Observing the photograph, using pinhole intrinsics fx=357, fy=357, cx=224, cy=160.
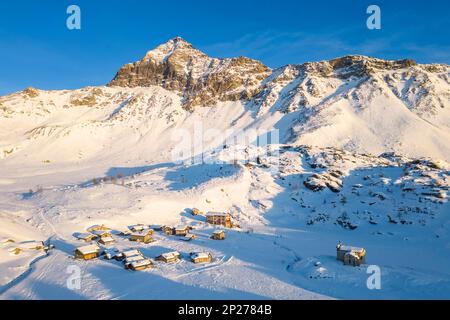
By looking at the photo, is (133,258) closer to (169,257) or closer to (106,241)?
(169,257)

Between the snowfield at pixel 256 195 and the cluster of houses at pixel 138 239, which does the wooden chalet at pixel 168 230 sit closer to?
the cluster of houses at pixel 138 239

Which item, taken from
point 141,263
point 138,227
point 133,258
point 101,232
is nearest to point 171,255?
point 141,263

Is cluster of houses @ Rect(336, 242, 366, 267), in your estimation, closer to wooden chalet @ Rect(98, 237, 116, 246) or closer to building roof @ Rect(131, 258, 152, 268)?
building roof @ Rect(131, 258, 152, 268)

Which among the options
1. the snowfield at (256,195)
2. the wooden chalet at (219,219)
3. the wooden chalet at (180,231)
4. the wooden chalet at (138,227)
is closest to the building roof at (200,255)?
the snowfield at (256,195)

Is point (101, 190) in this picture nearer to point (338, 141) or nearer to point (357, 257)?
point (357, 257)

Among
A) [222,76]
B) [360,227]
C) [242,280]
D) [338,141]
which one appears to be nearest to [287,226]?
[360,227]

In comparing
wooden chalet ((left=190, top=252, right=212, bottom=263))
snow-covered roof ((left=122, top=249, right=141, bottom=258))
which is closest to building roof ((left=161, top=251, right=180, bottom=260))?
wooden chalet ((left=190, top=252, right=212, bottom=263))
